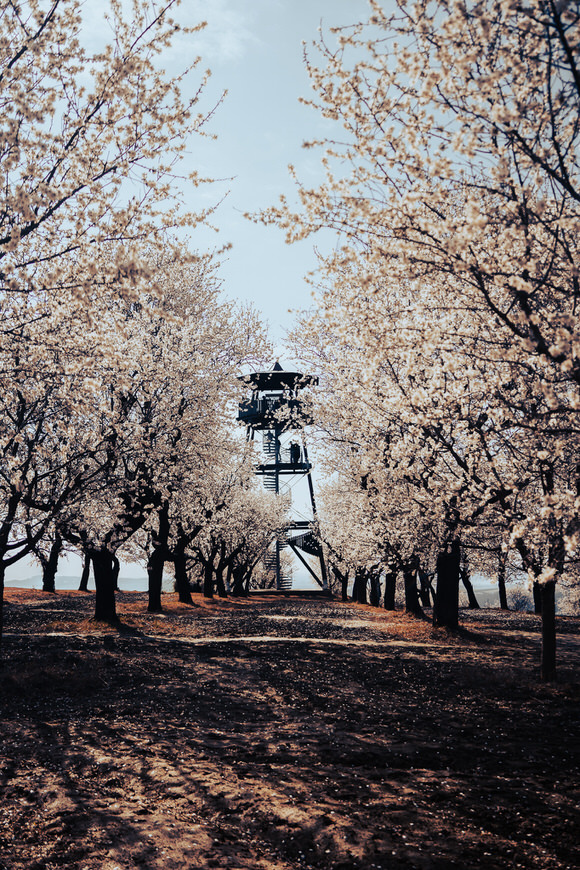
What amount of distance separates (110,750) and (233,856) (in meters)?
3.57

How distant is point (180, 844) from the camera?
18.7 ft

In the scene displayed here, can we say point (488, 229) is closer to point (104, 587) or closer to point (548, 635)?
point (548, 635)

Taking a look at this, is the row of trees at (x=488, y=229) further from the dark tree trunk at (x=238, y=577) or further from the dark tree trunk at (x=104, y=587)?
the dark tree trunk at (x=238, y=577)

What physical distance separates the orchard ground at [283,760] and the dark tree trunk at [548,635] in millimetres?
440

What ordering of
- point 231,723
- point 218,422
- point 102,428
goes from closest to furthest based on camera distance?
point 231,723 → point 102,428 → point 218,422

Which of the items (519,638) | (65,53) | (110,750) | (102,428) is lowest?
(519,638)

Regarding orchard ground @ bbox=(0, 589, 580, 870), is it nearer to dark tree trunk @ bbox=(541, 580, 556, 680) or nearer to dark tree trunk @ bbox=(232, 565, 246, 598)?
dark tree trunk @ bbox=(541, 580, 556, 680)

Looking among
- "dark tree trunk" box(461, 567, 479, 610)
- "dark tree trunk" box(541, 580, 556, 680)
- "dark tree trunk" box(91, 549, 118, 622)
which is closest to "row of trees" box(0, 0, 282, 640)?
"dark tree trunk" box(91, 549, 118, 622)

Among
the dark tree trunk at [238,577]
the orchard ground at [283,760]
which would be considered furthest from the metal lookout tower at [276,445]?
the orchard ground at [283,760]

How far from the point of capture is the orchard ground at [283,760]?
18.6 ft

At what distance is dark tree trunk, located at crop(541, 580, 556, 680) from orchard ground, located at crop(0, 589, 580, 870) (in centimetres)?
44

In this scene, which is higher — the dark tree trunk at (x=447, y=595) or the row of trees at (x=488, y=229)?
the row of trees at (x=488, y=229)

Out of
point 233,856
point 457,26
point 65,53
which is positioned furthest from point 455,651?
point 65,53

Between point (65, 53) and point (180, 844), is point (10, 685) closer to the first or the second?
point (180, 844)
